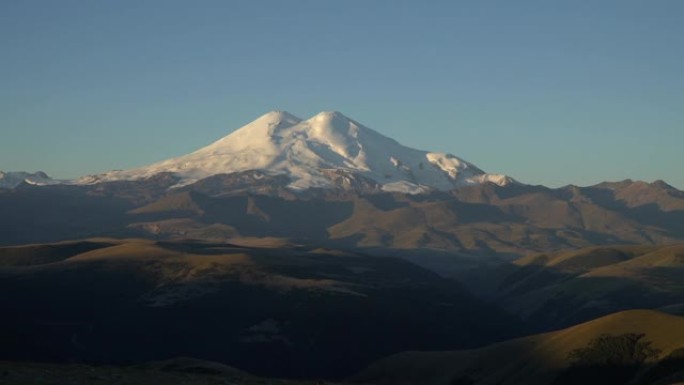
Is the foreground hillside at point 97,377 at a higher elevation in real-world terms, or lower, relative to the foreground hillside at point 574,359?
higher

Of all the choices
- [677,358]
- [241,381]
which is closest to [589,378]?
[677,358]

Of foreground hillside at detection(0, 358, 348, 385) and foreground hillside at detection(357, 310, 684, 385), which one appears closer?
foreground hillside at detection(0, 358, 348, 385)

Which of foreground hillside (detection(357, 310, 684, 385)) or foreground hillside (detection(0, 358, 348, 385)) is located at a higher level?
foreground hillside (detection(0, 358, 348, 385))

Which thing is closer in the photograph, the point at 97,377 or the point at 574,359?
the point at 97,377

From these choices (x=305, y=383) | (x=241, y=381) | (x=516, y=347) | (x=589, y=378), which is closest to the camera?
(x=241, y=381)

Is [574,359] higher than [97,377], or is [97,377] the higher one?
[97,377]

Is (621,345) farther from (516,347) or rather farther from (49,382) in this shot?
(49,382)

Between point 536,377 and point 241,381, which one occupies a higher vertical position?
point 241,381

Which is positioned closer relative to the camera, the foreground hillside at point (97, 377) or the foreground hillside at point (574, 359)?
the foreground hillside at point (97, 377)
